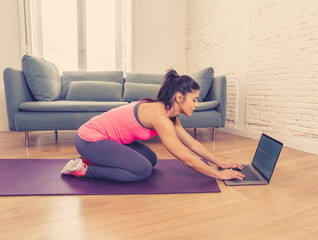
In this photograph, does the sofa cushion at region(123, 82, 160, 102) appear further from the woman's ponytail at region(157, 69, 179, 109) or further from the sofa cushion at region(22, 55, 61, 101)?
the woman's ponytail at region(157, 69, 179, 109)

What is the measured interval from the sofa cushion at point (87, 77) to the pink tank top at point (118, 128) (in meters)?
1.83

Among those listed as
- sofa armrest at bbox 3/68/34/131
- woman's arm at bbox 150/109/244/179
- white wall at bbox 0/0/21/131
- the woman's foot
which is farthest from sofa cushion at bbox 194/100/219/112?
white wall at bbox 0/0/21/131

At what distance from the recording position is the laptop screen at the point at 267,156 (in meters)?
1.35

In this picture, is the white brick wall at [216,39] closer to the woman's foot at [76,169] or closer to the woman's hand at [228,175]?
the woman's hand at [228,175]

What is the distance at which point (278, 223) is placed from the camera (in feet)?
3.11

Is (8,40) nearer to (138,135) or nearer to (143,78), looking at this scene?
(143,78)

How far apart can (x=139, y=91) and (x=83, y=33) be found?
6.05 ft

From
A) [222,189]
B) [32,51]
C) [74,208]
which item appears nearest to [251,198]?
[222,189]

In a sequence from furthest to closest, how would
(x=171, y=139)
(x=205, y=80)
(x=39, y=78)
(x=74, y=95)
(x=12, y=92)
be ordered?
(x=74, y=95)
(x=205, y=80)
(x=39, y=78)
(x=12, y=92)
(x=171, y=139)

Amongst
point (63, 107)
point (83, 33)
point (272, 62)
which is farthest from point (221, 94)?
point (83, 33)

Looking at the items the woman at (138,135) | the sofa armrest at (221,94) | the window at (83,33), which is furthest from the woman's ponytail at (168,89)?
the window at (83,33)

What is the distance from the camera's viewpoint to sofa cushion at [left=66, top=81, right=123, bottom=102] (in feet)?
9.35

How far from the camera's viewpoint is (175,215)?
100cm

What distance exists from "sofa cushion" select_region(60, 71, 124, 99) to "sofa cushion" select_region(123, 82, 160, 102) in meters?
0.32
